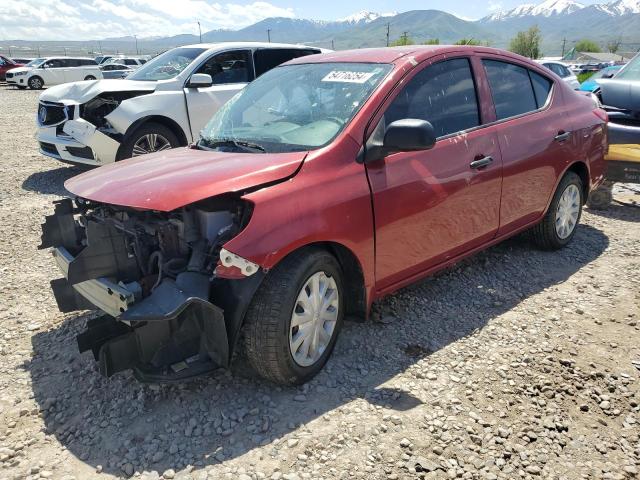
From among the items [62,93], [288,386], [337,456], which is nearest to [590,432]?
[337,456]

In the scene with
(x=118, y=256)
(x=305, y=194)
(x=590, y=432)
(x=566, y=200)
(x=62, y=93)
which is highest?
(x=62, y=93)

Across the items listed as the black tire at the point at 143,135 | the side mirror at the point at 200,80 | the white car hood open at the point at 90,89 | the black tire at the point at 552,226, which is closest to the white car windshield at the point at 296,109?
the black tire at the point at 552,226

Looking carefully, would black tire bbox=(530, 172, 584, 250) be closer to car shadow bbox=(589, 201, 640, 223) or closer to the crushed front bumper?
car shadow bbox=(589, 201, 640, 223)

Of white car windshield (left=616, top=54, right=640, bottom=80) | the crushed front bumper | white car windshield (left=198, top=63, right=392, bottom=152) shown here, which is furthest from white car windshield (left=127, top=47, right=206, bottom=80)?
white car windshield (left=616, top=54, right=640, bottom=80)

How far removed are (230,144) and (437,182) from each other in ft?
4.40

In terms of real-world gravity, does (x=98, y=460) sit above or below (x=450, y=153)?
below

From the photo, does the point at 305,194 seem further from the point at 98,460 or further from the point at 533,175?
the point at 533,175

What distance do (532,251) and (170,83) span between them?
204 inches

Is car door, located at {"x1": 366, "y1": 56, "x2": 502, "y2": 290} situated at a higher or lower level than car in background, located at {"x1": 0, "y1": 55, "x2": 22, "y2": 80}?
lower

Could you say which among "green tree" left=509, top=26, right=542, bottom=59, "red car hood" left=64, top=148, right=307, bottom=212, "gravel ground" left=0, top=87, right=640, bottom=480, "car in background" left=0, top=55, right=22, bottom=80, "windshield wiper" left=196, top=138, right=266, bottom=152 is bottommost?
"gravel ground" left=0, top=87, right=640, bottom=480

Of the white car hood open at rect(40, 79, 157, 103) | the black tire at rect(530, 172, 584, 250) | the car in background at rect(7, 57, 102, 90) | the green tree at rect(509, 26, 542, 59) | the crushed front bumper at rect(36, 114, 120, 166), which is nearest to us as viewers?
the black tire at rect(530, 172, 584, 250)

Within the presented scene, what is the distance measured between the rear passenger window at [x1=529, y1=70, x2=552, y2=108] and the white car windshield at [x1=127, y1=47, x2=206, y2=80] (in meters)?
4.95

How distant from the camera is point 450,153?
360cm

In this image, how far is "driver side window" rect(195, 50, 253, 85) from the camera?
25.6 ft
